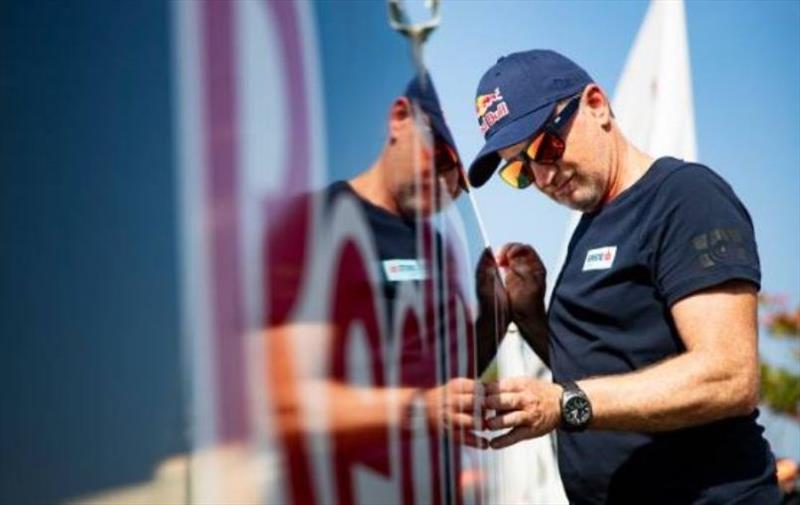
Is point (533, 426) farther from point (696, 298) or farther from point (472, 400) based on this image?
point (696, 298)

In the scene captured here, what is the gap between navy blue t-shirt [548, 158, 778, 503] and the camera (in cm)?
204

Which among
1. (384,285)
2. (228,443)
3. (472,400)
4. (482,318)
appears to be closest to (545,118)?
(482,318)

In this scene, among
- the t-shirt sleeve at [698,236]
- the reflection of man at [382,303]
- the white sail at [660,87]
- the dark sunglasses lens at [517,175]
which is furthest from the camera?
the white sail at [660,87]

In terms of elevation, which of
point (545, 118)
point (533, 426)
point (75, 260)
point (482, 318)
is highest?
point (545, 118)

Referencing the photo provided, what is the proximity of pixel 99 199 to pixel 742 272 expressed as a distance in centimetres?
151

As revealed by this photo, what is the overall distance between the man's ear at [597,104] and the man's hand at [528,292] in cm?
49

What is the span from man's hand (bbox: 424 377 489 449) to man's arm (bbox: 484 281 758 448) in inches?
4.7

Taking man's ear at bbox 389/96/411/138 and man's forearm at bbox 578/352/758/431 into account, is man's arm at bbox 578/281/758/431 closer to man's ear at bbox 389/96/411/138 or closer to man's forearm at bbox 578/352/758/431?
man's forearm at bbox 578/352/758/431

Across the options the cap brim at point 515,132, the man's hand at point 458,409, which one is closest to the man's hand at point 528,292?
the cap brim at point 515,132

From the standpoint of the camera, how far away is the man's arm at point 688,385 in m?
1.91

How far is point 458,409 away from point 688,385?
54cm

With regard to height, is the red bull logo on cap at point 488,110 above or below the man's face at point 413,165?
above

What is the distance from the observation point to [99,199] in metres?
0.69

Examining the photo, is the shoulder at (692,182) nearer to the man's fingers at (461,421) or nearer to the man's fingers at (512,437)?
the man's fingers at (512,437)
